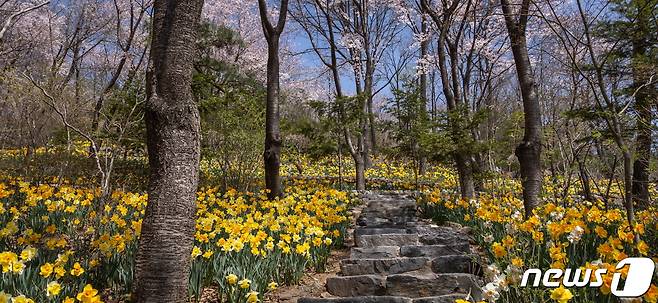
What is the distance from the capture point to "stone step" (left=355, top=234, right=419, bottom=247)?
18.0ft

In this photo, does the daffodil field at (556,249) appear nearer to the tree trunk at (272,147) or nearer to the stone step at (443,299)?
the stone step at (443,299)

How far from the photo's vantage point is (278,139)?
788 centimetres

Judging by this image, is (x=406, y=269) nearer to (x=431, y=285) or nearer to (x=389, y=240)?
(x=431, y=285)

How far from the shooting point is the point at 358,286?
12.9 ft

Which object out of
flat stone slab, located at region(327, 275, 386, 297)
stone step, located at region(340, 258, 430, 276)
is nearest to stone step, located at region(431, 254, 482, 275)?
stone step, located at region(340, 258, 430, 276)

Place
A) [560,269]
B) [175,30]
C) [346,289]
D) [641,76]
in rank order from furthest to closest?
[641,76] → [346,289] → [175,30] → [560,269]

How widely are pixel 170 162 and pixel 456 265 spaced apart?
9.85 ft

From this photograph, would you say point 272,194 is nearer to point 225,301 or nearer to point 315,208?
point 315,208

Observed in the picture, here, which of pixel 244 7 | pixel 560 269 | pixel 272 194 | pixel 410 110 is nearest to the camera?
pixel 560 269

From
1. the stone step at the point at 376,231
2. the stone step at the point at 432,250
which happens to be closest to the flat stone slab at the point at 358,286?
the stone step at the point at 432,250

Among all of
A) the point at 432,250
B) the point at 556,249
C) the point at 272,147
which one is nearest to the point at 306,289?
the point at 432,250

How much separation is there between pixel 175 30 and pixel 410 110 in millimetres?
7828

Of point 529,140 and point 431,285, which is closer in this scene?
point 431,285

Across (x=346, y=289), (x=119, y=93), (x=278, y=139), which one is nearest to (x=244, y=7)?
(x=119, y=93)
